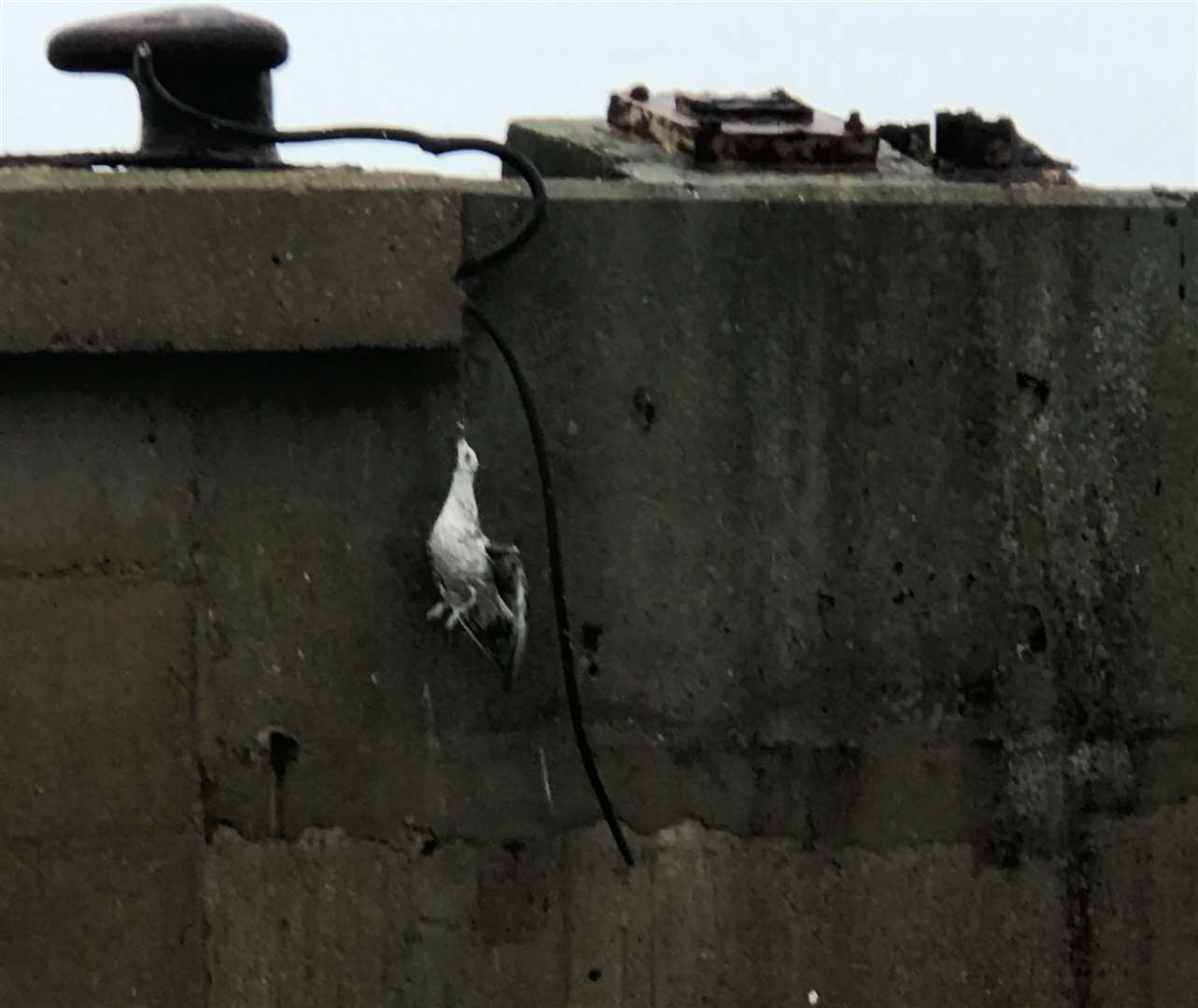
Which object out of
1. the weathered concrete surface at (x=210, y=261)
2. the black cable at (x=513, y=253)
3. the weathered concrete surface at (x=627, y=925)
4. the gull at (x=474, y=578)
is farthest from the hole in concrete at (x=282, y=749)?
the weathered concrete surface at (x=210, y=261)

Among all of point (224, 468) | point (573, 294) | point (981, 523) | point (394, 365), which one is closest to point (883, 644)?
point (981, 523)

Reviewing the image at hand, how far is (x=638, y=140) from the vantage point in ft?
8.30

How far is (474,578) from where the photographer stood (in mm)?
1957

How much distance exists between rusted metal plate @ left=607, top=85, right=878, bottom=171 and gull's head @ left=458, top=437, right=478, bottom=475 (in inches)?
27.2

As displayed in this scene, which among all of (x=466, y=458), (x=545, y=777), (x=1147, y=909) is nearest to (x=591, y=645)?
(x=545, y=777)

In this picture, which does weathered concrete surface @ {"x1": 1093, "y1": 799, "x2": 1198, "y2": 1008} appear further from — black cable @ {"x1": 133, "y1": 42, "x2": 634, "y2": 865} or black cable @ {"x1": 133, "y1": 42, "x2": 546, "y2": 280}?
black cable @ {"x1": 133, "y1": 42, "x2": 546, "y2": 280}

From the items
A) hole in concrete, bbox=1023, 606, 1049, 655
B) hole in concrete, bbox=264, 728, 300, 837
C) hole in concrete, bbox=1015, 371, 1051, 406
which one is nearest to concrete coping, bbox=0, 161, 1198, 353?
hole in concrete, bbox=264, 728, 300, 837

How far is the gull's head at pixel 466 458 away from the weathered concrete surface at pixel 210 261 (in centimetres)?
21

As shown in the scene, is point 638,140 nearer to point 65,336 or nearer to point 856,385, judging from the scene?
point 856,385

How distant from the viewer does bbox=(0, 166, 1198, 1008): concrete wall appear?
6.53 ft

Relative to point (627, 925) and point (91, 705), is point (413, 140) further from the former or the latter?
point (627, 925)

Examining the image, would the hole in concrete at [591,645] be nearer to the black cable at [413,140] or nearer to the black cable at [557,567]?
the black cable at [557,567]

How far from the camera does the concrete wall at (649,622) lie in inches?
78.4

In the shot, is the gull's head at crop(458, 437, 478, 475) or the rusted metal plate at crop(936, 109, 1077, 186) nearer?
the gull's head at crop(458, 437, 478, 475)
